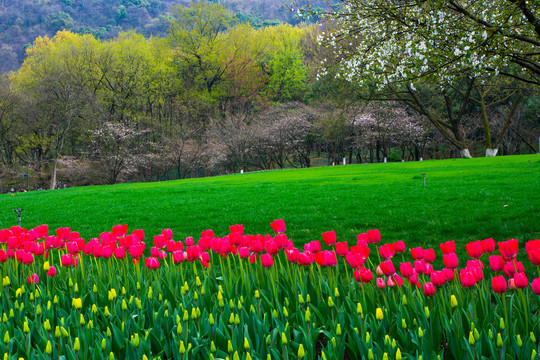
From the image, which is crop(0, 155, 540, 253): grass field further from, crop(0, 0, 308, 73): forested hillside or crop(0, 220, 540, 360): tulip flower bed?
crop(0, 0, 308, 73): forested hillside

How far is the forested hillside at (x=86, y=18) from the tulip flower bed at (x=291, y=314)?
230ft

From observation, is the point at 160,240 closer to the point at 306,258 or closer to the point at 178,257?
the point at 178,257

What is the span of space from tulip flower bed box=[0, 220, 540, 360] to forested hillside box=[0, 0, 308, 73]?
70147 mm

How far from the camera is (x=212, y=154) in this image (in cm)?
4306

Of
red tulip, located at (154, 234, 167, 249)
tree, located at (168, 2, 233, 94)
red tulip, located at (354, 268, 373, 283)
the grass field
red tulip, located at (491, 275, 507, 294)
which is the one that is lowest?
the grass field

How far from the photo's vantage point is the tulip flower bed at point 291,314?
219cm

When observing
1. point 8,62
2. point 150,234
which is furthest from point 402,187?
point 8,62

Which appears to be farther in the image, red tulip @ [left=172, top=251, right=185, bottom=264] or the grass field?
the grass field

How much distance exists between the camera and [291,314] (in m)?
2.90

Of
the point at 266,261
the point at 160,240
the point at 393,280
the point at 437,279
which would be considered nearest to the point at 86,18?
the point at 160,240

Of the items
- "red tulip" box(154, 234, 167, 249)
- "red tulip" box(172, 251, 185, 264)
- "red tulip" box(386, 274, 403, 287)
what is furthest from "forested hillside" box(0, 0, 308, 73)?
"red tulip" box(386, 274, 403, 287)

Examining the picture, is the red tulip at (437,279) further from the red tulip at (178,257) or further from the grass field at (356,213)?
the grass field at (356,213)

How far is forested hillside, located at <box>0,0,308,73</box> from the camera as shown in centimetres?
7669

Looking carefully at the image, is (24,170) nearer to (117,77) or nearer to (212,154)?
(117,77)
